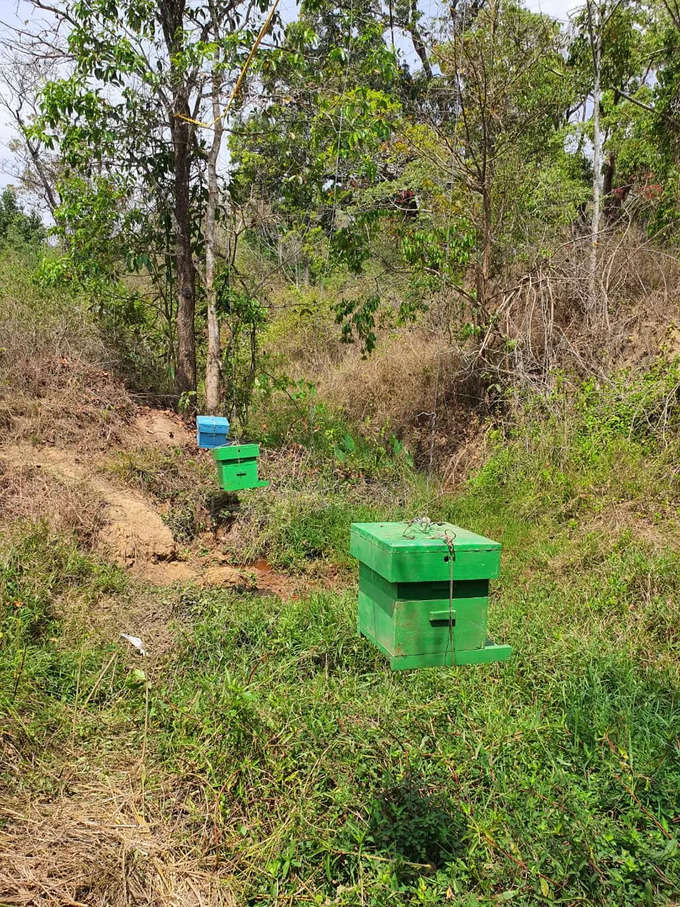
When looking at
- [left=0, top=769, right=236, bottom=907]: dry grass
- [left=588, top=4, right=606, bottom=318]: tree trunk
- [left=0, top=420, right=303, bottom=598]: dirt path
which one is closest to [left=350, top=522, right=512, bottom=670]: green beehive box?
[left=0, top=769, right=236, bottom=907]: dry grass

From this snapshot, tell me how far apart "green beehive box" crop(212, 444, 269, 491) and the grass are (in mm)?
1138

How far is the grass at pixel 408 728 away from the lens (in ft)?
8.80

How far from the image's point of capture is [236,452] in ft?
20.0

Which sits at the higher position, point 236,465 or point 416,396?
point 416,396

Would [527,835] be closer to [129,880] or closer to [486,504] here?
[129,880]

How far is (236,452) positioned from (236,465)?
0.41ft

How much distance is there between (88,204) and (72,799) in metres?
6.82

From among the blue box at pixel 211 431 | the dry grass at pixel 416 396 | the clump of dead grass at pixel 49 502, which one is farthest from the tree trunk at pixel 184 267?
the clump of dead grass at pixel 49 502

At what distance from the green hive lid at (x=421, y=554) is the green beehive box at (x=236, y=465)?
395cm

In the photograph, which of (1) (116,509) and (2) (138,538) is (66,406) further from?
(2) (138,538)

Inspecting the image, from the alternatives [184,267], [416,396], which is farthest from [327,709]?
[416,396]

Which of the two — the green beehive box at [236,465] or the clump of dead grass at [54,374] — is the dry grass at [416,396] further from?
the clump of dead grass at [54,374]

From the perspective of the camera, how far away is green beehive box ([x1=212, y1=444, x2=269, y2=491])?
20.0 feet

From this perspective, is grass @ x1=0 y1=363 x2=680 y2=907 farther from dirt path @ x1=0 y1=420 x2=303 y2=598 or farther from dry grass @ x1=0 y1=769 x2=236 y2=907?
dirt path @ x1=0 y1=420 x2=303 y2=598
